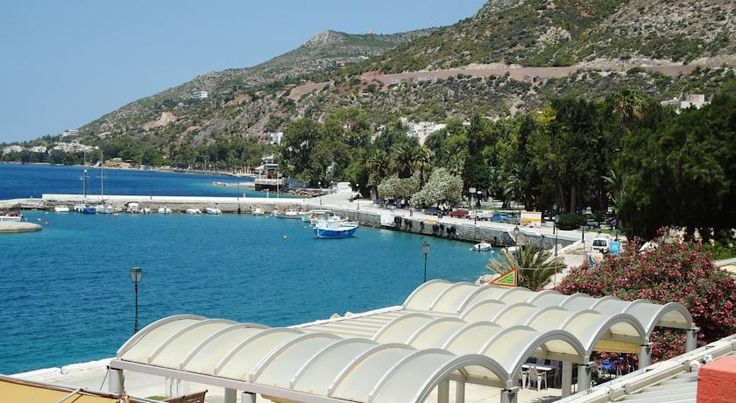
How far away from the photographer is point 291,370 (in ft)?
39.3

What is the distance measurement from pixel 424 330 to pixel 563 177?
5984cm

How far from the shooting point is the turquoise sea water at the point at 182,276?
39.9 meters

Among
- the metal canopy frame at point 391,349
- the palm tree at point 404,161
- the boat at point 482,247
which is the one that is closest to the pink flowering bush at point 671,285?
the metal canopy frame at point 391,349

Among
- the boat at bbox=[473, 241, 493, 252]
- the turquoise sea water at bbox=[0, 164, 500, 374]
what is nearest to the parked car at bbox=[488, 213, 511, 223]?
the turquoise sea water at bbox=[0, 164, 500, 374]

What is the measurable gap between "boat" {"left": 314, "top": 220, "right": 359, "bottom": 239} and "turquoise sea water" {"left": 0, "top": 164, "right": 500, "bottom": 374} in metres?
0.90

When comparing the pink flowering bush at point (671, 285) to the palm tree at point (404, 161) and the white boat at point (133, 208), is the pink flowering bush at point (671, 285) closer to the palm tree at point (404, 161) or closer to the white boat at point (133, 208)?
the palm tree at point (404, 161)

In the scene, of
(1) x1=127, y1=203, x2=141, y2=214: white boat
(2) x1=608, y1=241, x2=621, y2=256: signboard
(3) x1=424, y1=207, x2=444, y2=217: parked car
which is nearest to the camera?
(2) x1=608, y1=241, x2=621, y2=256: signboard

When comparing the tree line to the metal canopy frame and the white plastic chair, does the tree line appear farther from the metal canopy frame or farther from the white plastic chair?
the metal canopy frame

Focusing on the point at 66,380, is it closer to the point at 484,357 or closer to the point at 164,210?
the point at 484,357

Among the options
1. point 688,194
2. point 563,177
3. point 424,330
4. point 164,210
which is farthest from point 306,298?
point 164,210

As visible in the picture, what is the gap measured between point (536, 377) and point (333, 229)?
204 ft

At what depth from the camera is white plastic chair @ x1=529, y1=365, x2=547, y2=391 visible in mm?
20894

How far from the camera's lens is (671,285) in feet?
71.5

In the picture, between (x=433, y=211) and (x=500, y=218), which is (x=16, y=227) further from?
(x=500, y=218)
